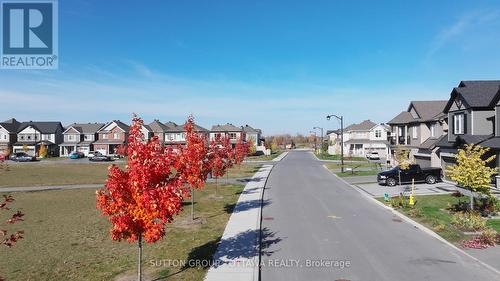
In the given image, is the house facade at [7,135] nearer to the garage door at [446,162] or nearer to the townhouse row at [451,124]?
the townhouse row at [451,124]

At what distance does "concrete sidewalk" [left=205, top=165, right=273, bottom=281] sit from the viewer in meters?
11.3

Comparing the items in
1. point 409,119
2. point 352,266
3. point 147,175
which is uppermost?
point 409,119

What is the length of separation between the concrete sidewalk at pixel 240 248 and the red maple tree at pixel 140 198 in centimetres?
268

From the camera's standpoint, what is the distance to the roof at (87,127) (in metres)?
84.1

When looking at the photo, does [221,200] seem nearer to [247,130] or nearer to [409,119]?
[409,119]

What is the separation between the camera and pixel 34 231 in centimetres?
1650

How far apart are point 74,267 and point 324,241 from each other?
9445 mm

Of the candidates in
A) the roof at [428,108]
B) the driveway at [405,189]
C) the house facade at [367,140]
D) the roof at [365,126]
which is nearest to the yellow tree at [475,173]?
the driveway at [405,189]

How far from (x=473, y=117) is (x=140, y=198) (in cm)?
2746

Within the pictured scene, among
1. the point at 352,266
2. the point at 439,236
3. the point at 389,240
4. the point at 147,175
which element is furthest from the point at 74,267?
the point at 439,236

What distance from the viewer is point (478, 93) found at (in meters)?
29.2

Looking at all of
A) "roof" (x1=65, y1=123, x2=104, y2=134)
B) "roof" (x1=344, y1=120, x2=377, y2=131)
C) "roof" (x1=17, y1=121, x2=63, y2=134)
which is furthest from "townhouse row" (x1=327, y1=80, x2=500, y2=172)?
"roof" (x1=17, y1=121, x2=63, y2=134)

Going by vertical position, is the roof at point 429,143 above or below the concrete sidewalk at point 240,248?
above

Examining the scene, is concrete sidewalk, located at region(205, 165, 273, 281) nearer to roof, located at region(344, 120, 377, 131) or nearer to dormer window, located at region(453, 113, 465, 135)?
dormer window, located at region(453, 113, 465, 135)
